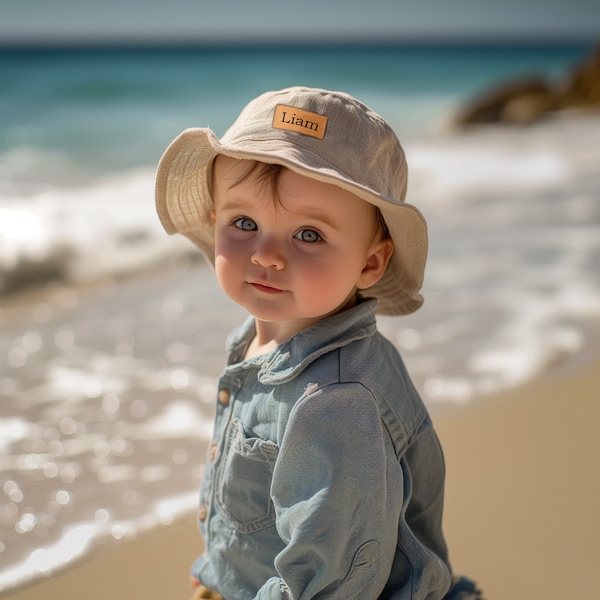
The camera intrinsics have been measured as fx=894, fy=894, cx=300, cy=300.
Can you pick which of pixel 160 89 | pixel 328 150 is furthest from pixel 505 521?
pixel 160 89

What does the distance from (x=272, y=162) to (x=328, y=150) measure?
0.33 feet

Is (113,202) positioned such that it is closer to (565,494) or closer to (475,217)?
(475,217)

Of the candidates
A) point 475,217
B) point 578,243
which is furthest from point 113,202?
point 578,243

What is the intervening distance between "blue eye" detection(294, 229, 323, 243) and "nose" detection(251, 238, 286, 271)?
0.14ft

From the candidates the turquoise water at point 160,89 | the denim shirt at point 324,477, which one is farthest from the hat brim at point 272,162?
the turquoise water at point 160,89

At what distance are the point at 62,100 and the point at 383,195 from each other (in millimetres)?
14365

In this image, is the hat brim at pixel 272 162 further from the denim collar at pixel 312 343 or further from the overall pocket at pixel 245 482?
the overall pocket at pixel 245 482

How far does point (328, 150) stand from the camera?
152 centimetres

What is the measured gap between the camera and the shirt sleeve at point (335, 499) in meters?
1.44

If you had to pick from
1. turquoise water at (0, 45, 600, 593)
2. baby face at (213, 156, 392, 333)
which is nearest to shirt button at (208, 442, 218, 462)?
baby face at (213, 156, 392, 333)

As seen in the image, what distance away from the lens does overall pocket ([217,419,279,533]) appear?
1619 millimetres

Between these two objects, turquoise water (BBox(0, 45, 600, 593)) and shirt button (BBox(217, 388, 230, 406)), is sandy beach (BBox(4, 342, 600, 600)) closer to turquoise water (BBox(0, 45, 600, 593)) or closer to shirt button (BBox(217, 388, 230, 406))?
turquoise water (BBox(0, 45, 600, 593))

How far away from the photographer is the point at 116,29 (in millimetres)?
29156

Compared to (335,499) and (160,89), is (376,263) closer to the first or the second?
(335,499)
